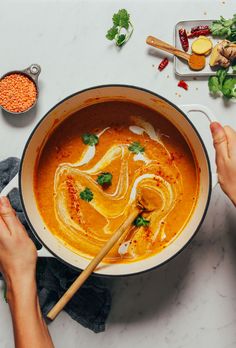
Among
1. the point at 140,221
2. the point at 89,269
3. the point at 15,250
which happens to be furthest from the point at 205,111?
the point at 15,250

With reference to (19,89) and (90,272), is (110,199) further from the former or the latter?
(19,89)

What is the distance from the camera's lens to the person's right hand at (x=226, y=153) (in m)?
1.55

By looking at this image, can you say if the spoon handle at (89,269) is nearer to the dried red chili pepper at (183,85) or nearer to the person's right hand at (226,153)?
the person's right hand at (226,153)

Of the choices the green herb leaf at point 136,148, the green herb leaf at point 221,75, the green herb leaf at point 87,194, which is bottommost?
the green herb leaf at point 87,194

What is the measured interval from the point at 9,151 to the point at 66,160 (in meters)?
0.18

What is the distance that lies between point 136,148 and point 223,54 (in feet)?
1.14

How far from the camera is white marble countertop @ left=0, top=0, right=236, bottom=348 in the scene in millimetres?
1794

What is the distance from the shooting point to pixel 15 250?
1636 millimetres

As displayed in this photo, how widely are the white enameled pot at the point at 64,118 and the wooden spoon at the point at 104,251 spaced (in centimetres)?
5

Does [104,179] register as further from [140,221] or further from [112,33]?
[112,33]

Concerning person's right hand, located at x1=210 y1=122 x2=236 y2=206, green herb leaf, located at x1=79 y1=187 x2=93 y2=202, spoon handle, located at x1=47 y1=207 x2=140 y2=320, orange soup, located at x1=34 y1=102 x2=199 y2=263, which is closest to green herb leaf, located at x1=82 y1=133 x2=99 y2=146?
orange soup, located at x1=34 y1=102 x2=199 y2=263

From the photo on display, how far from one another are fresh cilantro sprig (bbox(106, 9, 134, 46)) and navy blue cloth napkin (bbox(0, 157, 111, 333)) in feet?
1.41

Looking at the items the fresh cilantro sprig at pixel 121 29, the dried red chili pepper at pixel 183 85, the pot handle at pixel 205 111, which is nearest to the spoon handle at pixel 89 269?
the pot handle at pixel 205 111

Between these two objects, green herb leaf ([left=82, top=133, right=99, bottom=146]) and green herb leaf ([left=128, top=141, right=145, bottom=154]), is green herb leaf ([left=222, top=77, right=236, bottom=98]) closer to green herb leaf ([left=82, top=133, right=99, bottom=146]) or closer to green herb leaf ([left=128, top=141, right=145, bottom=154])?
green herb leaf ([left=128, top=141, right=145, bottom=154])
